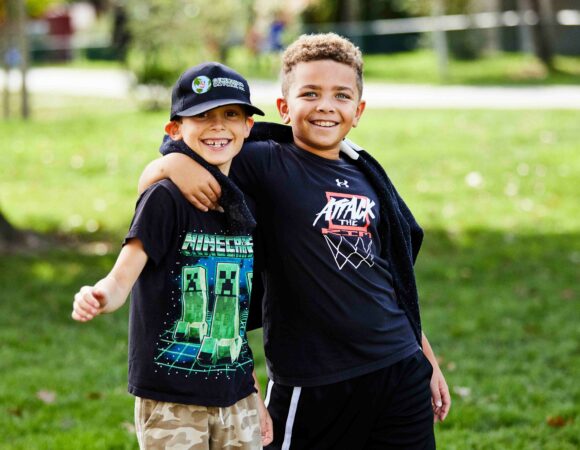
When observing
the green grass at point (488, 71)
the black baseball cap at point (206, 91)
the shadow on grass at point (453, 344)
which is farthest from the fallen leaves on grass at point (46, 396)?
the green grass at point (488, 71)

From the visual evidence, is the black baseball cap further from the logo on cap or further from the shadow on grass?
the shadow on grass

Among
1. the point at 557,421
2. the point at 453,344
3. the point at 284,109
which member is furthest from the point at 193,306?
the point at 453,344

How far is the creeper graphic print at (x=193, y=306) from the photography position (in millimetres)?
2744

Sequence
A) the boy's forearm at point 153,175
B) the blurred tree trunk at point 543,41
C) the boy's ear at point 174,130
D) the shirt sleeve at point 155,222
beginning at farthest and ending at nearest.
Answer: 1. the blurred tree trunk at point 543,41
2. the boy's ear at point 174,130
3. the boy's forearm at point 153,175
4. the shirt sleeve at point 155,222

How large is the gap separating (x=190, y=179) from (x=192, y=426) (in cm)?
65

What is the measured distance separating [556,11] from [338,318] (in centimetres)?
2740

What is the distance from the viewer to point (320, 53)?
309 centimetres

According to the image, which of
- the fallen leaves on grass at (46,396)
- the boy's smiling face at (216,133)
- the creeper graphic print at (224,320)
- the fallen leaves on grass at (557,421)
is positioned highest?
the boy's smiling face at (216,133)

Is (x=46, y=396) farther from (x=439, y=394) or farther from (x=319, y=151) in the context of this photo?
(x=319, y=151)

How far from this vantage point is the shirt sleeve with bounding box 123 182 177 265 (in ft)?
8.80

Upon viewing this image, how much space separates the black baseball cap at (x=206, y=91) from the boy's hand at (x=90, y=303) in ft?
1.83

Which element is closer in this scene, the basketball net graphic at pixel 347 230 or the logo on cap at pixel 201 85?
the logo on cap at pixel 201 85

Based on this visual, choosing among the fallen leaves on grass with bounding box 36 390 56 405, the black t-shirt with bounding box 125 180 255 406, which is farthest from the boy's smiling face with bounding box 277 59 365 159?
the fallen leaves on grass with bounding box 36 390 56 405

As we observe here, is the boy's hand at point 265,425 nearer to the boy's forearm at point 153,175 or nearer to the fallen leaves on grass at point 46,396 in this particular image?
the boy's forearm at point 153,175
